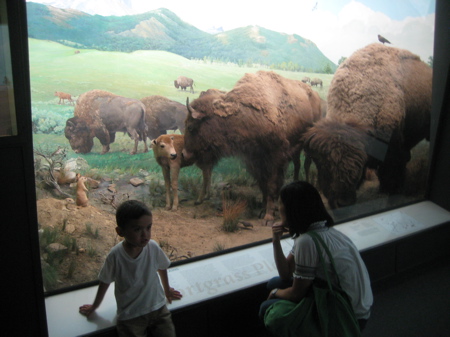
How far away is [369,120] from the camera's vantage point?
171 inches

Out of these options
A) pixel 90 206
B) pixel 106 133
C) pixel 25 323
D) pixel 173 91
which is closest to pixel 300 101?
pixel 173 91

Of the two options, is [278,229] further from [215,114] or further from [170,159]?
[215,114]

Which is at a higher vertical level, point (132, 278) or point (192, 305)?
point (132, 278)

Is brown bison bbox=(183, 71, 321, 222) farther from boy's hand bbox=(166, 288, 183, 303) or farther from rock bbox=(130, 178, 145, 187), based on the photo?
boy's hand bbox=(166, 288, 183, 303)

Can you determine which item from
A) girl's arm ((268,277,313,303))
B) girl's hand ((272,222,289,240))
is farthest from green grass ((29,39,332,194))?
girl's arm ((268,277,313,303))

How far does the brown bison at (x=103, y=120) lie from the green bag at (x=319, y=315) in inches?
66.3

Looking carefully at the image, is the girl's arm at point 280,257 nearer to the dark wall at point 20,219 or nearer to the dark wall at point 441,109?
the dark wall at point 20,219

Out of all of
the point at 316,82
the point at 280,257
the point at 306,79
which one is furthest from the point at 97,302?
the point at 316,82

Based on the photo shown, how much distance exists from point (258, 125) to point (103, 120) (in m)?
1.48

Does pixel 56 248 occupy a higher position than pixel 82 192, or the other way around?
pixel 82 192

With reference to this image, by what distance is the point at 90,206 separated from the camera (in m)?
2.86

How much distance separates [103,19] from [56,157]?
1.08m

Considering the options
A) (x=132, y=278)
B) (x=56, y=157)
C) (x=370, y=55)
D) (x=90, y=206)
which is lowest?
(x=132, y=278)

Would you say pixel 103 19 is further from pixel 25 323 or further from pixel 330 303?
pixel 330 303
